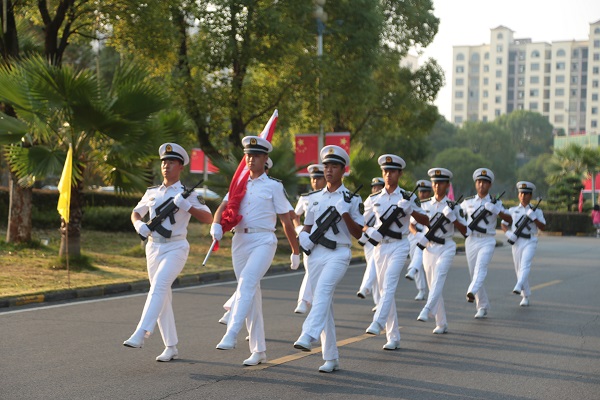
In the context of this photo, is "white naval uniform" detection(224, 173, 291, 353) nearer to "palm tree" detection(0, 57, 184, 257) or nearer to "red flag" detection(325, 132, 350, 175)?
"palm tree" detection(0, 57, 184, 257)

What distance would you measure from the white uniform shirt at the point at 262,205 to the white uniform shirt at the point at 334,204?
0.77 feet

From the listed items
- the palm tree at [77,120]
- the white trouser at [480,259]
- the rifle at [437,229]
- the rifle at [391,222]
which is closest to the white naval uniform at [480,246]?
the white trouser at [480,259]

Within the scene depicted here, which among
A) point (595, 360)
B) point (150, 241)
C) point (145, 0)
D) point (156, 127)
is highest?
point (145, 0)

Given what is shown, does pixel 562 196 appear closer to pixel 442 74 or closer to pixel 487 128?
pixel 442 74

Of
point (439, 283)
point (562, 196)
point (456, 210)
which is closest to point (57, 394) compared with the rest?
point (439, 283)

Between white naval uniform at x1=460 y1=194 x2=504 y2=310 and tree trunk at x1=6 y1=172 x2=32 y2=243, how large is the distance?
10448 millimetres

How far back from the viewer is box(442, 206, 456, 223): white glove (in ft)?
36.7

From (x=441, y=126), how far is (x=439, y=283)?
4719 inches

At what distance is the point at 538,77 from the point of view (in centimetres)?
19312

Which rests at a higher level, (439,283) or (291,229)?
(291,229)

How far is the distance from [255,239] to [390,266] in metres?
1.85

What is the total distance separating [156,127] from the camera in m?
17.4

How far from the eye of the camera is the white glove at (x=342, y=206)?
323 inches

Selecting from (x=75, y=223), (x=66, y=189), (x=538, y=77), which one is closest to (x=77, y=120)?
(x=66, y=189)
